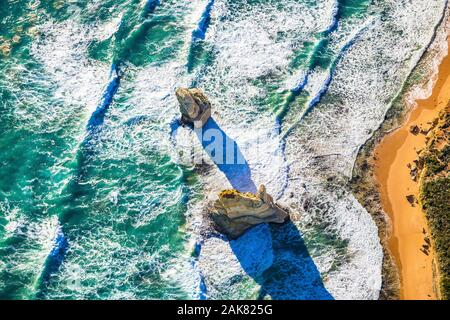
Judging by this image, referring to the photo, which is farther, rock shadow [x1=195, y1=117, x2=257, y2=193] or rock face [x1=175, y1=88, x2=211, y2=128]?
rock face [x1=175, y1=88, x2=211, y2=128]

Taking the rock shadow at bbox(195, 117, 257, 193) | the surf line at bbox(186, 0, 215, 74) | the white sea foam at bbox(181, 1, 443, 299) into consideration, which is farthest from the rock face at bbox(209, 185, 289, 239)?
the surf line at bbox(186, 0, 215, 74)

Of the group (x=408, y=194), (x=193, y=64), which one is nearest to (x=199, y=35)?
(x=193, y=64)

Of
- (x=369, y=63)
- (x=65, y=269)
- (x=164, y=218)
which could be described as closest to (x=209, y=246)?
(x=164, y=218)

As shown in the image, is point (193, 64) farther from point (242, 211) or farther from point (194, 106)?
point (242, 211)

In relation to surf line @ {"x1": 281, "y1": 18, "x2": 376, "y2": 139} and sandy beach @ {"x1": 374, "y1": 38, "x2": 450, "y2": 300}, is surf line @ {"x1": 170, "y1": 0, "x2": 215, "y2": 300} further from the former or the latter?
sandy beach @ {"x1": 374, "y1": 38, "x2": 450, "y2": 300}

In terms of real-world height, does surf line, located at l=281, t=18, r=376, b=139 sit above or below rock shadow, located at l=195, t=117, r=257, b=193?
above

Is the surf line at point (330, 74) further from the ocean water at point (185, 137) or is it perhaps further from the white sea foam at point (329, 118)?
the white sea foam at point (329, 118)

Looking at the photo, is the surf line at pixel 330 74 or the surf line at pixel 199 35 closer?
the surf line at pixel 330 74

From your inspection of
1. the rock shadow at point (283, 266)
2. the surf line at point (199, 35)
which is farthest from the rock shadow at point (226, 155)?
the surf line at point (199, 35)
